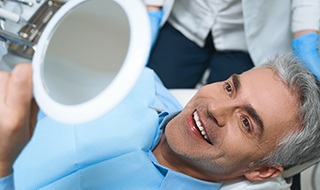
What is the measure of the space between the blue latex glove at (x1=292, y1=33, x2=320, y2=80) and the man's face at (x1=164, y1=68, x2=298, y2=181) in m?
0.28

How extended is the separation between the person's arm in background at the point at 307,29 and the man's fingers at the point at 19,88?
0.99m

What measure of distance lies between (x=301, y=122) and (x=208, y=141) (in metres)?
0.26

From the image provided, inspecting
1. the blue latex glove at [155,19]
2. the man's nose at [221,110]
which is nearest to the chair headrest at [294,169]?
the man's nose at [221,110]

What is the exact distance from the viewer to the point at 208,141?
1159 millimetres

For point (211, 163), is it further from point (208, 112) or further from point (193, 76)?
point (193, 76)

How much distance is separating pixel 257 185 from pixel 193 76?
744mm

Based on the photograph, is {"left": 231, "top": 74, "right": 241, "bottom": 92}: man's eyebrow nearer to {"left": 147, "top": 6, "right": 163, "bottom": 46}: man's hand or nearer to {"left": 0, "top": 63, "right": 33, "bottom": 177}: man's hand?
{"left": 147, "top": 6, "right": 163, "bottom": 46}: man's hand

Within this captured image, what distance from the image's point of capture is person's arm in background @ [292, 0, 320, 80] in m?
1.42

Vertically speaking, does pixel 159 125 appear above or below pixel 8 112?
below

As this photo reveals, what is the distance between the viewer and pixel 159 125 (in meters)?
1.32

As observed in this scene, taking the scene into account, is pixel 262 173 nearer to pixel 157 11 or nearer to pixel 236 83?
pixel 236 83

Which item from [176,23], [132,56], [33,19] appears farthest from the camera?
[176,23]

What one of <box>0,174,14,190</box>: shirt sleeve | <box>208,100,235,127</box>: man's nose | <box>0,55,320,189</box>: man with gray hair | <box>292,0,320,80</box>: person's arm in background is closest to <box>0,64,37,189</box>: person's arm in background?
<box>0,174,14,190</box>: shirt sleeve

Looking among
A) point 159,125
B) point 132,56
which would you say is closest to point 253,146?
point 159,125
